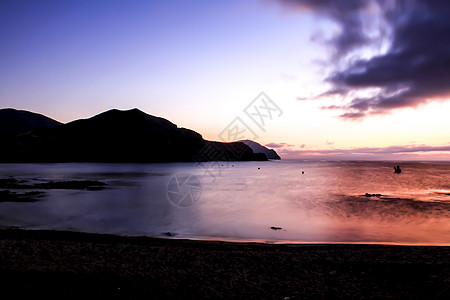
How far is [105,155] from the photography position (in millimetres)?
187125

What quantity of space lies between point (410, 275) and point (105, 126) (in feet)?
700

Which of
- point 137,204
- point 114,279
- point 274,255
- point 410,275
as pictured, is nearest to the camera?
point 114,279

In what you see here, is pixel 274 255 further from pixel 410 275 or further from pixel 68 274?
pixel 68 274

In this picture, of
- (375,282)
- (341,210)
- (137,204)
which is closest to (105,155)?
(137,204)

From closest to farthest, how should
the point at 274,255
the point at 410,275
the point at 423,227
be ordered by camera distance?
the point at 410,275, the point at 274,255, the point at 423,227

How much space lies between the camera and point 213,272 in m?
7.60

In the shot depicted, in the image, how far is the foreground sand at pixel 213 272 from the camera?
6.32 m

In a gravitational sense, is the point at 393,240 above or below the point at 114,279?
below

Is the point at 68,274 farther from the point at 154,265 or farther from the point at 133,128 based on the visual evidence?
the point at 133,128

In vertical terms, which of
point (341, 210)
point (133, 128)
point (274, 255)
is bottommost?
point (341, 210)

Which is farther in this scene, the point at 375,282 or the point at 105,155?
the point at 105,155

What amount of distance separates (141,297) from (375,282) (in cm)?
601

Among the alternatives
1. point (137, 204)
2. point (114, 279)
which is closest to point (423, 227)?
point (114, 279)

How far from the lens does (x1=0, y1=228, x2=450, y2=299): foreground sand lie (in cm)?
632
